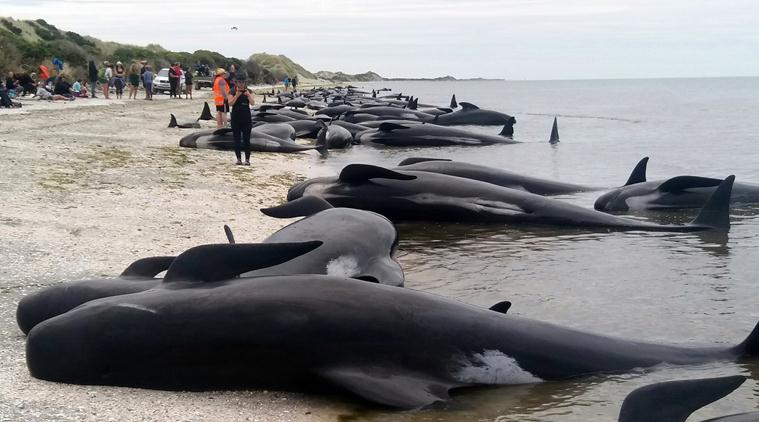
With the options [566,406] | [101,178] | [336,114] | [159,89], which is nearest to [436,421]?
[566,406]

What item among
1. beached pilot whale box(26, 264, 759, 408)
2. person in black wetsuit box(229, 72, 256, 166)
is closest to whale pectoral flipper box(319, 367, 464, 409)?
beached pilot whale box(26, 264, 759, 408)

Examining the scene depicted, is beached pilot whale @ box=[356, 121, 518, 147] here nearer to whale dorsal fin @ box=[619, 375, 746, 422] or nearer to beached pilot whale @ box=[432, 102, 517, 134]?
beached pilot whale @ box=[432, 102, 517, 134]

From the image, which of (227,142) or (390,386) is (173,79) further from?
(390,386)

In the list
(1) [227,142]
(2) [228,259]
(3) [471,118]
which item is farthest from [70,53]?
(2) [228,259]

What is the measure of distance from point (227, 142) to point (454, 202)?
9610 millimetres

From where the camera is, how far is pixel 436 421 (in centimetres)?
445

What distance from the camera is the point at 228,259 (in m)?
4.85

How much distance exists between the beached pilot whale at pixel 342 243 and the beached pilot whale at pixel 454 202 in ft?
5.50

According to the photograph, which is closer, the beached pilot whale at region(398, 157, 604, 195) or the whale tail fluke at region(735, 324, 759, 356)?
the whale tail fluke at region(735, 324, 759, 356)

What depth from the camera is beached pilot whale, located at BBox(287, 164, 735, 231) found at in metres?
9.80

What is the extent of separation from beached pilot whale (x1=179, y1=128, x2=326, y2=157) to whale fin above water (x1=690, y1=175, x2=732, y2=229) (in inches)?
419

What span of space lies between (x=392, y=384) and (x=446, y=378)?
39 centimetres

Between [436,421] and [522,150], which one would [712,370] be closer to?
[436,421]

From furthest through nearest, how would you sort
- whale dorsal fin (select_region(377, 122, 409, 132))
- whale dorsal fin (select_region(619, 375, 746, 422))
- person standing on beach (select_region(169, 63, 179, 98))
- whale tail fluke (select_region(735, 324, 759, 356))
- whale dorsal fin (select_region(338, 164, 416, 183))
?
person standing on beach (select_region(169, 63, 179, 98)), whale dorsal fin (select_region(377, 122, 409, 132)), whale dorsal fin (select_region(338, 164, 416, 183)), whale tail fluke (select_region(735, 324, 759, 356)), whale dorsal fin (select_region(619, 375, 746, 422))
